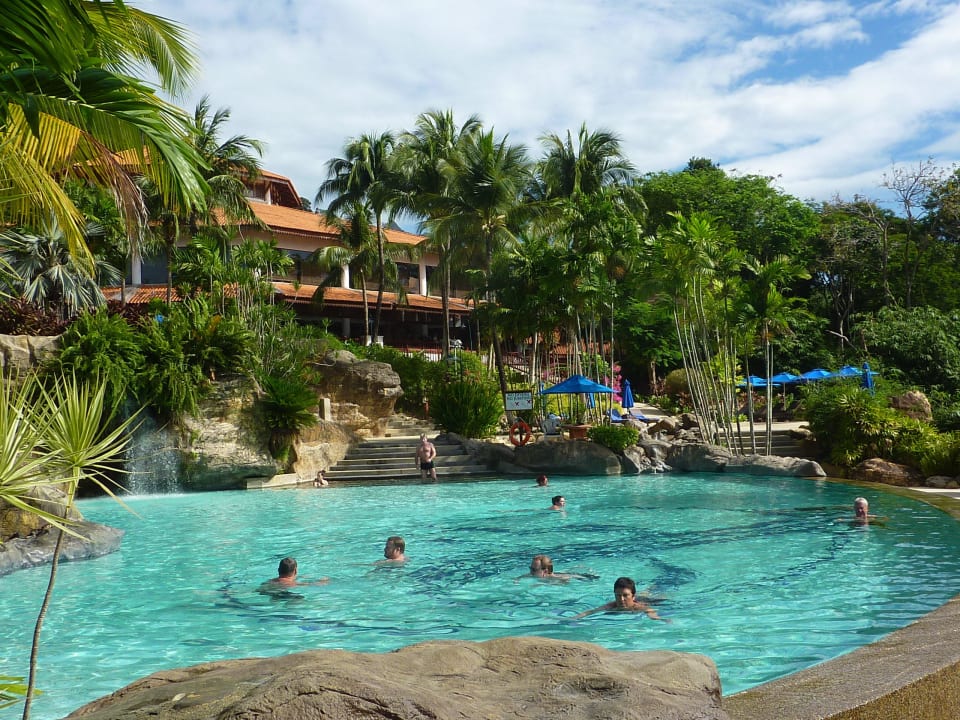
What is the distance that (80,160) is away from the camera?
707cm

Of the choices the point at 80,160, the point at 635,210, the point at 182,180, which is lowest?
the point at 182,180

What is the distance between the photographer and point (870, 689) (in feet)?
11.2

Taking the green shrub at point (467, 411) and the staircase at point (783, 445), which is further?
the green shrub at point (467, 411)

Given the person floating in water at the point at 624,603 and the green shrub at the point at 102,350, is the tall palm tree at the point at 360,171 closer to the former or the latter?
the green shrub at the point at 102,350

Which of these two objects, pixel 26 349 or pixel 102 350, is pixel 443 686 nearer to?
pixel 102 350

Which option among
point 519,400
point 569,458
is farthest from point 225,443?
point 569,458

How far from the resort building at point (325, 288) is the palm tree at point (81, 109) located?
27558 mm

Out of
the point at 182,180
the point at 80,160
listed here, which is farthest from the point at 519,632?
the point at 80,160

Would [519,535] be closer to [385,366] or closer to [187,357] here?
[187,357]

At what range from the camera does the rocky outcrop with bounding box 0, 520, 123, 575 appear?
10.0 metres

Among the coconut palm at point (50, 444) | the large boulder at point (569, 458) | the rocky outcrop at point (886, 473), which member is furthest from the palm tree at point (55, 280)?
the coconut palm at point (50, 444)

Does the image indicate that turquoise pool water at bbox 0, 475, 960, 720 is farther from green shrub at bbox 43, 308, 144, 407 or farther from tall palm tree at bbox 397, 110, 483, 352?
tall palm tree at bbox 397, 110, 483, 352

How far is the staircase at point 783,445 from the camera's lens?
20625 mm

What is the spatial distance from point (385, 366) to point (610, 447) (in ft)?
29.0
